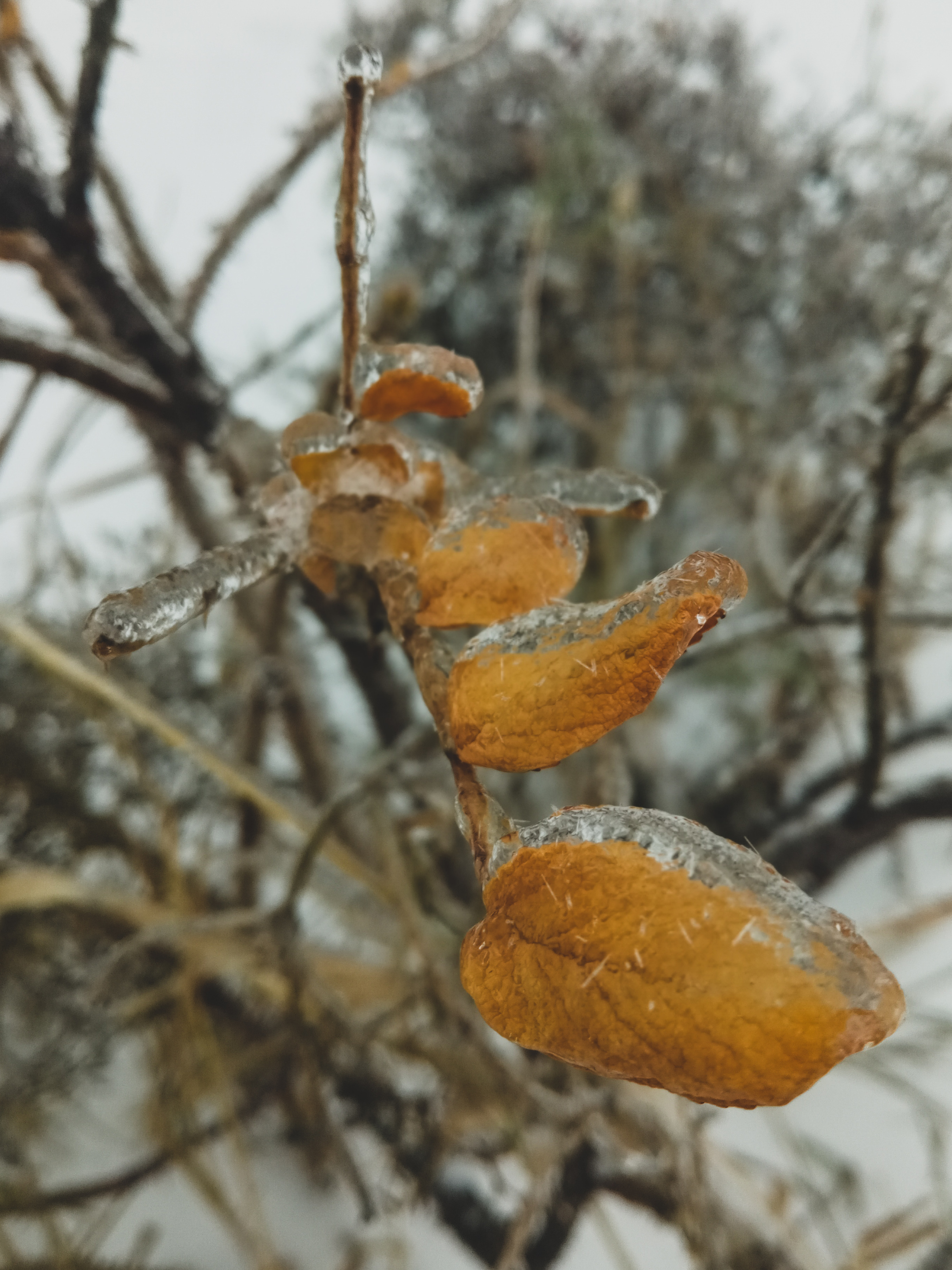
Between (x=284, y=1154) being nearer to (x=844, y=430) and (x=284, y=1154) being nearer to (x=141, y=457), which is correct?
(x=141, y=457)

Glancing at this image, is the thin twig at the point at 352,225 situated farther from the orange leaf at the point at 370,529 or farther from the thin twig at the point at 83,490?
the thin twig at the point at 83,490

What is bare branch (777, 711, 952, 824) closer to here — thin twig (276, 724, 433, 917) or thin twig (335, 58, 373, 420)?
thin twig (276, 724, 433, 917)

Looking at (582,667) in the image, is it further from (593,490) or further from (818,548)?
(818,548)

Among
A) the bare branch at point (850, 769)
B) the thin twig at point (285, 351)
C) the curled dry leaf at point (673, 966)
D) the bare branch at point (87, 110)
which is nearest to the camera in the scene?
the curled dry leaf at point (673, 966)

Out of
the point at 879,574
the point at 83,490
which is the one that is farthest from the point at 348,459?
the point at 83,490

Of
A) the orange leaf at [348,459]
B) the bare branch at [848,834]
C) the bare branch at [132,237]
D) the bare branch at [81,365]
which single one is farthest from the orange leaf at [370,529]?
the bare branch at [848,834]

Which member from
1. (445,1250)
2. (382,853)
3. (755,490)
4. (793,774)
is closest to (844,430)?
(755,490)

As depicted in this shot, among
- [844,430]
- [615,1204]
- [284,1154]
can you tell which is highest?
[844,430]
